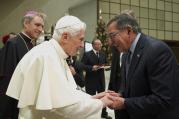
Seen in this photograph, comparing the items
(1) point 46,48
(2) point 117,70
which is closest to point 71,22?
(1) point 46,48

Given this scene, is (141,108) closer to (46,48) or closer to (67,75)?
(67,75)

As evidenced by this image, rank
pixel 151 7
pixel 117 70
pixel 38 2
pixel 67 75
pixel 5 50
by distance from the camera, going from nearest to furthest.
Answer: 1. pixel 67 75
2. pixel 5 50
3. pixel 117 70
4. pixel 38 2
5. pixel 151 7

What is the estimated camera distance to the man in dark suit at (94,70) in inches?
276

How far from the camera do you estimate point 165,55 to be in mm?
2344

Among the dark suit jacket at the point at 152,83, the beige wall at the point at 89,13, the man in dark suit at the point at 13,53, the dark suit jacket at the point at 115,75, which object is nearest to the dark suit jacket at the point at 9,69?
the man in dark suit at the point at 13,53

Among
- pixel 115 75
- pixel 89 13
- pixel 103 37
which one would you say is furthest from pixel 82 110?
pixel 89 13

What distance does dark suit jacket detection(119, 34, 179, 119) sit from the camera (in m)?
2.32

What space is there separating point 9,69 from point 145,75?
5.29 ft

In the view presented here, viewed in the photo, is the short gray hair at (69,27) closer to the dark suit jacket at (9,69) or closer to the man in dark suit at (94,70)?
the dark suit jacket at (9,69)

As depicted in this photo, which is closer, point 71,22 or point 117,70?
point 71,22

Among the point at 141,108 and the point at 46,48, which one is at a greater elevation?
the point at 46,48

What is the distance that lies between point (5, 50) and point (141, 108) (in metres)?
1.76

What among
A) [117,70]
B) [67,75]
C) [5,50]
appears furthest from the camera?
[117,70]

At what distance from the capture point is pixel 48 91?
2242 millimetres
